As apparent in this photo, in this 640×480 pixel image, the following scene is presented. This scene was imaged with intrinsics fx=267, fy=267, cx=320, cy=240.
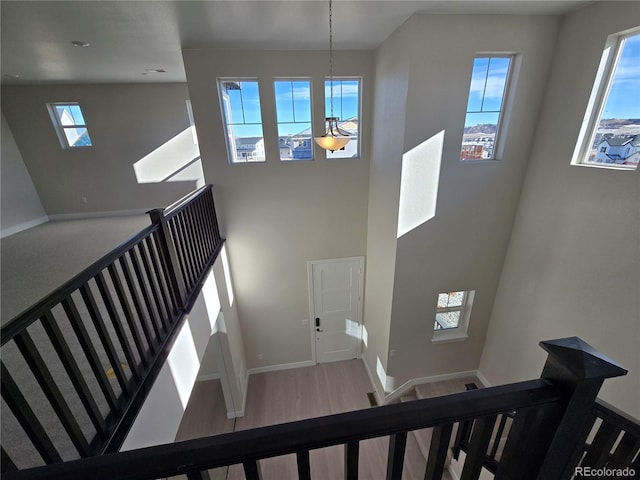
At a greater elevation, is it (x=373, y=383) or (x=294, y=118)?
(x=294, y=118)

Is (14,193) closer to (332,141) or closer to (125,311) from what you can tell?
(125,311)

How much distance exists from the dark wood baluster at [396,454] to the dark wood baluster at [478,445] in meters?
0.21

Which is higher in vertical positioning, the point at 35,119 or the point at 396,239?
the point at 35,119

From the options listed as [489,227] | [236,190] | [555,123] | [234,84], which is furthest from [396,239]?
[234,84]

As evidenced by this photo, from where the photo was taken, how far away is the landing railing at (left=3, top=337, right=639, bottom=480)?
0.57 m

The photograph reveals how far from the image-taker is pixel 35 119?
5.23 metres

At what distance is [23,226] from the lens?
5312 mm

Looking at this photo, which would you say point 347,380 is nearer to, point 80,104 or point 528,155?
point 528,155

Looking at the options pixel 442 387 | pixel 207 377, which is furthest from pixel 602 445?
pixel 207 377

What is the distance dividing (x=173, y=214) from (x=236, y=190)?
1.76 m

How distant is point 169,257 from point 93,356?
99 cm

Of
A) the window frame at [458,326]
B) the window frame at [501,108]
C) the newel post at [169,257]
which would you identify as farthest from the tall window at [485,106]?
the newel post at [169,257]

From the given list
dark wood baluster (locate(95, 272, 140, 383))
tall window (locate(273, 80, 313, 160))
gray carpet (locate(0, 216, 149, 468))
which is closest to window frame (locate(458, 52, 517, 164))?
tall window (locate(273, 80, 313, 160))

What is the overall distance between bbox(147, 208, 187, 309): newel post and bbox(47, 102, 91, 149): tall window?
Result: 5.13 metres
